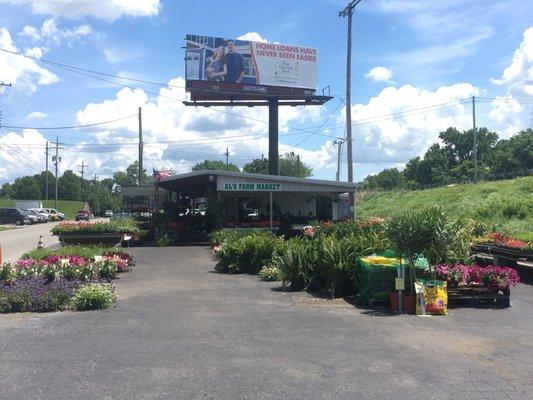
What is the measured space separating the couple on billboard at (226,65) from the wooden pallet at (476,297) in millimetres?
31083

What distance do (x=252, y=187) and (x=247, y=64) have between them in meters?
15.6

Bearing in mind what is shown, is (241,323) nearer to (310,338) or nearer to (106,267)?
(310,338)

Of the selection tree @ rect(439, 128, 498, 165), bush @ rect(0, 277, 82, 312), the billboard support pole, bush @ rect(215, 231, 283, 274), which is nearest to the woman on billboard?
the billboard support pole

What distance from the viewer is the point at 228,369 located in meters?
6.38

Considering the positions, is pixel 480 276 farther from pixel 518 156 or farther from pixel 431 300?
pixel 518 156

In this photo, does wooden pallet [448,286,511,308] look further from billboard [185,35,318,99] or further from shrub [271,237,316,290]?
billboard [185,35,318,99]

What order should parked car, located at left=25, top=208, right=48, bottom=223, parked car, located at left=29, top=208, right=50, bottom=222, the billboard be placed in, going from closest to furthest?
the billboard
parked car, located at left=25, top=208, right=48, bottom=223
parked car, located at left=29, top=208, right=50, bottom=222

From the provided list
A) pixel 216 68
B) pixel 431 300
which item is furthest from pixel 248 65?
pixel 431 300

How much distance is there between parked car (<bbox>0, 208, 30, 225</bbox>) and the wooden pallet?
192ft

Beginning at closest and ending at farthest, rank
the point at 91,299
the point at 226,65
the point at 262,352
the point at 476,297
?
the point at 262,352
the point at 91,299
the point at 476,297
the point at 226,65

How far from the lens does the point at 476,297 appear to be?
35.7ft

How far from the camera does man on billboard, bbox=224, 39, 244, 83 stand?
39.7m

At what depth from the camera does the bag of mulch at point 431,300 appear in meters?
10.0

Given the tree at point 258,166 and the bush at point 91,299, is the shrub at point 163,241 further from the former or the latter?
the tree at point 258,166
